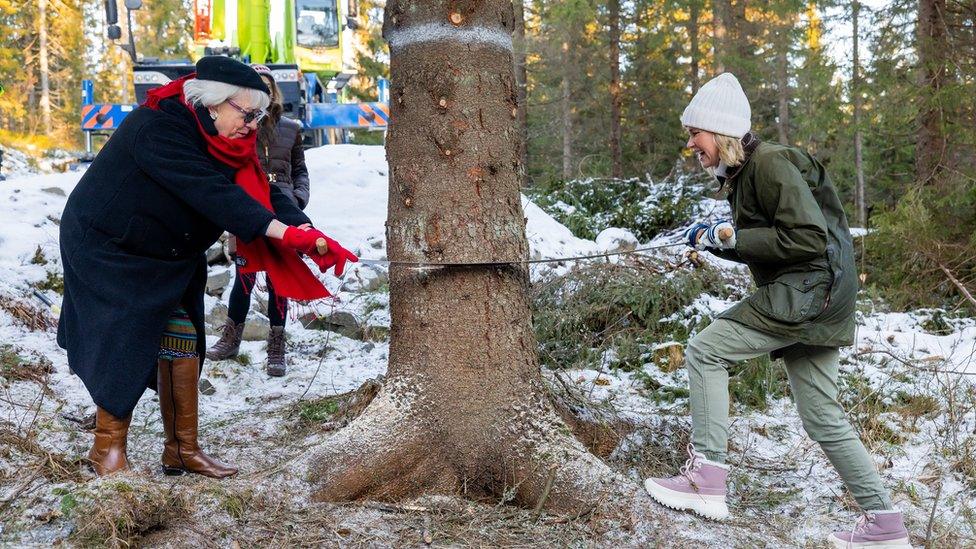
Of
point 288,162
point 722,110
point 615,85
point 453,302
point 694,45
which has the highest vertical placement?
point 694,45

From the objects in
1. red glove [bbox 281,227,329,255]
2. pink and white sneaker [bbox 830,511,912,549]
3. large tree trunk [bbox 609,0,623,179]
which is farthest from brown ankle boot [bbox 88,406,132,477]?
large tree trunk [bbox 609,0,623,179]

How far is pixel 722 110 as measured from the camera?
2898 mm

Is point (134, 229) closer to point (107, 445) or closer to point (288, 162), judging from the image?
point (107, 445)

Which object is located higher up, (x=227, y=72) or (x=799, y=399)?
(x=227, y=72)

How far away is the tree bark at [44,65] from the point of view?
29.5 m

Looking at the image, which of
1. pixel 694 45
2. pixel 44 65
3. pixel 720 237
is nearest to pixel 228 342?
pixel 720 237

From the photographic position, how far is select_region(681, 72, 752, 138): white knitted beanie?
9.51ft

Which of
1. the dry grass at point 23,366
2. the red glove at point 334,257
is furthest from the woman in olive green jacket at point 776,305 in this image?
the dry grass at point 23,366

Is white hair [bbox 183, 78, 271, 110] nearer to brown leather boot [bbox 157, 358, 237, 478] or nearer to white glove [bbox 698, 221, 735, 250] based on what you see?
brown leather boot [bbox 157, 358, 237, 478]

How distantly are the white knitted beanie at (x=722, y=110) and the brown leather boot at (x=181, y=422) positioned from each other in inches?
90.0

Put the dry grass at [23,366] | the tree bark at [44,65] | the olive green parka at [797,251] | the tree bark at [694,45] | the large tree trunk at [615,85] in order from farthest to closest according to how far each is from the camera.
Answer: the tree bark at [44,65], the tree bark at [694,45], the large tree trunk at [615,85], the dry grass at [23,366], the olive green parka at [797,251]

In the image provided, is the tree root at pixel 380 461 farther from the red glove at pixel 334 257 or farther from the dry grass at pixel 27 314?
the dry grass at pixel 27 314

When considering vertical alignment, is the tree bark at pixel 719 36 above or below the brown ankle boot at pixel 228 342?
above

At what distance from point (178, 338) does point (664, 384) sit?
2.86 metres
